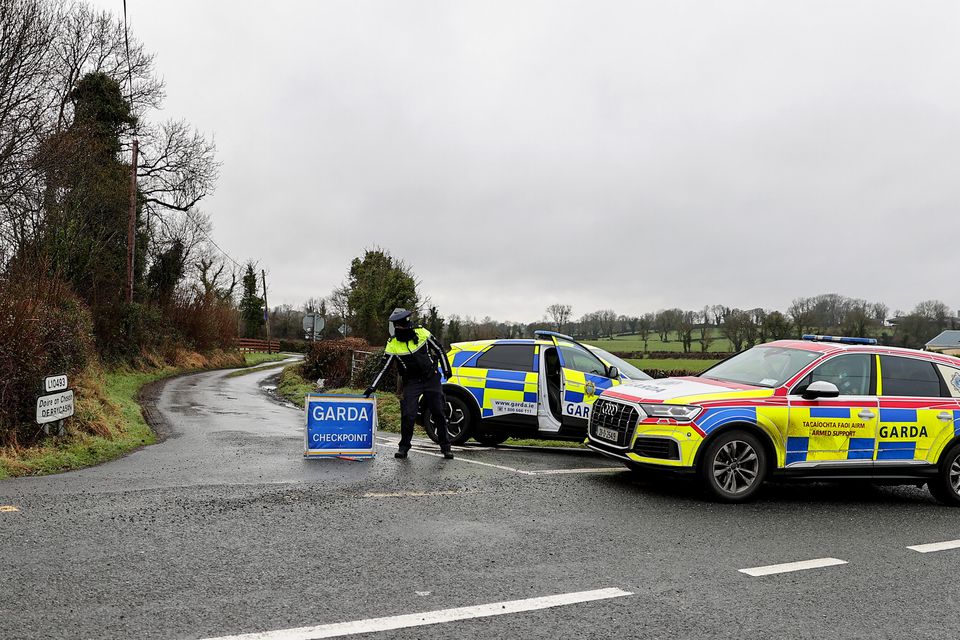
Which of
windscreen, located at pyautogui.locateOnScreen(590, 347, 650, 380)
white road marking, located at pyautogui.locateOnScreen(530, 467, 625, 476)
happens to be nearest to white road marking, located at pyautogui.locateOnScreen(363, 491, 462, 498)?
white road marking, located at pyautogui.locateOnScreen(530, 467, 625, 476)

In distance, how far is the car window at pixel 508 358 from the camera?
11102mm

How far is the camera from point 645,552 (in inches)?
221

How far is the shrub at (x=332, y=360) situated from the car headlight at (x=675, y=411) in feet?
58.6

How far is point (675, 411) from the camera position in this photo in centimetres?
768

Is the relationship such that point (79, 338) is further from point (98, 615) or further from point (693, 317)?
point (693, 317)

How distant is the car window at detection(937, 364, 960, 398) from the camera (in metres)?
8.59

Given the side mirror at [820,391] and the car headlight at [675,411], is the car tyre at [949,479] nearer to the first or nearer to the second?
the side mirror at [820,391]

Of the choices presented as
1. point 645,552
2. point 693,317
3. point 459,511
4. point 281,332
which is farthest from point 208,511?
point 281,332

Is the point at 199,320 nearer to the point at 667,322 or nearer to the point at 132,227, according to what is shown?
the point at 132,227

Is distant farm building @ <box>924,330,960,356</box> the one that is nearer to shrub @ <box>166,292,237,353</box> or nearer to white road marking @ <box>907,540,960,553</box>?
shrub @ <box>166,292,237,353</box>

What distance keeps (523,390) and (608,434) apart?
2.71 m

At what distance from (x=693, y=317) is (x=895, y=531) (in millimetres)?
61288

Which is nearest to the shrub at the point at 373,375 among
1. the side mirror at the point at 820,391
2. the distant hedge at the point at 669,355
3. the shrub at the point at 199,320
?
the side mirror at the point at 820,391

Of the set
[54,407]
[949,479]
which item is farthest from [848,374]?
[54,407]
